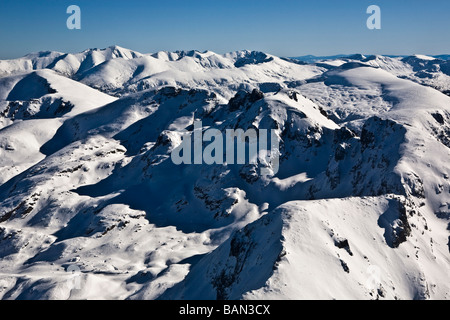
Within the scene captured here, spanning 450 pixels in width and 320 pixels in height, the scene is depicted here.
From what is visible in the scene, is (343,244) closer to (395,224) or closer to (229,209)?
(395,224)

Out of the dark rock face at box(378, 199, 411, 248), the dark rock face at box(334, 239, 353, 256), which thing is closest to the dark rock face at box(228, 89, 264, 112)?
the dark rock face at box(378, 199, 411, 248)

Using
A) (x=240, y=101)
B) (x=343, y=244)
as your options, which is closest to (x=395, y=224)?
(x=343, y=244)

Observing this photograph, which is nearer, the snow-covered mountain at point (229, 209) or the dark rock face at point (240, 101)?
the snow-covered mountain at point (229, 209)

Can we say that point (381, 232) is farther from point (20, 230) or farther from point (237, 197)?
point (20, 230)

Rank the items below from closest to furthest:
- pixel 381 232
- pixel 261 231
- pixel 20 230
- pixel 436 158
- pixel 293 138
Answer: pixel 261 231, pixel 381 232, pixel 436 158, pixel 20 230, pixel 293 138

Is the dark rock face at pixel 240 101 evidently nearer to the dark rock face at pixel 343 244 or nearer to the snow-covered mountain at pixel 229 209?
the snow-covered mountain at pixel 229 209

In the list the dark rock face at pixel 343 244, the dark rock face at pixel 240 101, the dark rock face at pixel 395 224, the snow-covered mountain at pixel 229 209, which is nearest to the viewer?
the dark rock face at pixel 343 244

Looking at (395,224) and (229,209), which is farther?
(229,209)

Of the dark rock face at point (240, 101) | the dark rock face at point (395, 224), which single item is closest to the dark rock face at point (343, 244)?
the dark rock face at point (395, 224)
